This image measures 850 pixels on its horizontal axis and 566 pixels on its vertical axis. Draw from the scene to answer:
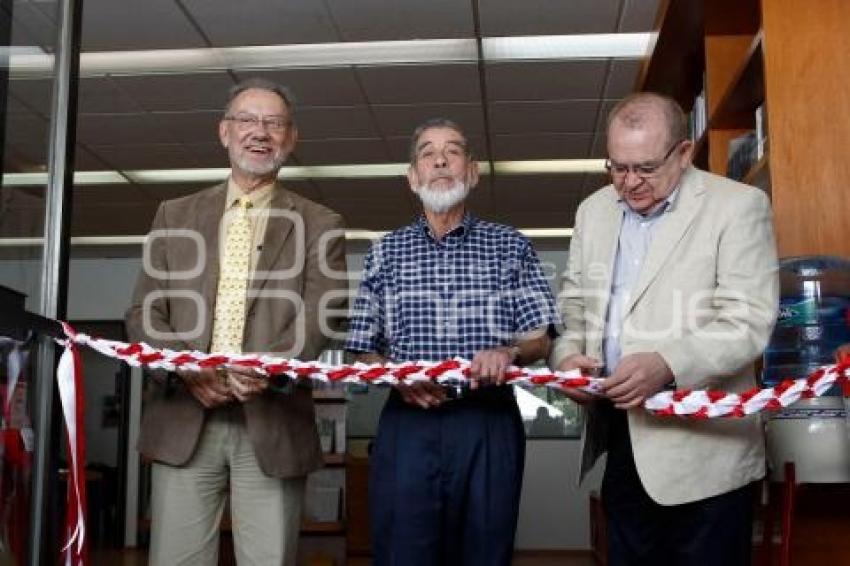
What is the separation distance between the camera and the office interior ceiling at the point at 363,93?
4695 mm

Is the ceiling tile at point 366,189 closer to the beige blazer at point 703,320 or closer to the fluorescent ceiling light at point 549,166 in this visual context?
the fluorescent ceiling light at point 549,166

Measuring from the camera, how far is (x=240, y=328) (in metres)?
2.26

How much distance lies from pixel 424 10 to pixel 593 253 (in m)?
2.77

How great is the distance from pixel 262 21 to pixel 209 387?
3.04 meters

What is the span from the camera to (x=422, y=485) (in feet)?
6.85

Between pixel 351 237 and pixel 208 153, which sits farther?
pixel 351 237

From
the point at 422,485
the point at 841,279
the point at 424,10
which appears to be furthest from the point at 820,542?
the point at 424,10

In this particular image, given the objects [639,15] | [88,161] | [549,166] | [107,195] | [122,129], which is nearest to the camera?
[639,15]

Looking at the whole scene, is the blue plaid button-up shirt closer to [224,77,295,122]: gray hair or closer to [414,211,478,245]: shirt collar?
[414,211,478,245]: shirt collar

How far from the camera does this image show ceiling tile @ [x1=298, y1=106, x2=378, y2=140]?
5926mm

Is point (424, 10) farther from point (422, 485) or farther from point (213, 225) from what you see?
point (422, 485)

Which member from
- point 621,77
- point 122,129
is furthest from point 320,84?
point 621,77

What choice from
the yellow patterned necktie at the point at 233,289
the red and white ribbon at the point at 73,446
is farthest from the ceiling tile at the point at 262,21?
the red and white ribbon at the point at 73,446

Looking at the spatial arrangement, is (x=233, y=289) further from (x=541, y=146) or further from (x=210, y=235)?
(x=541, y=146)
